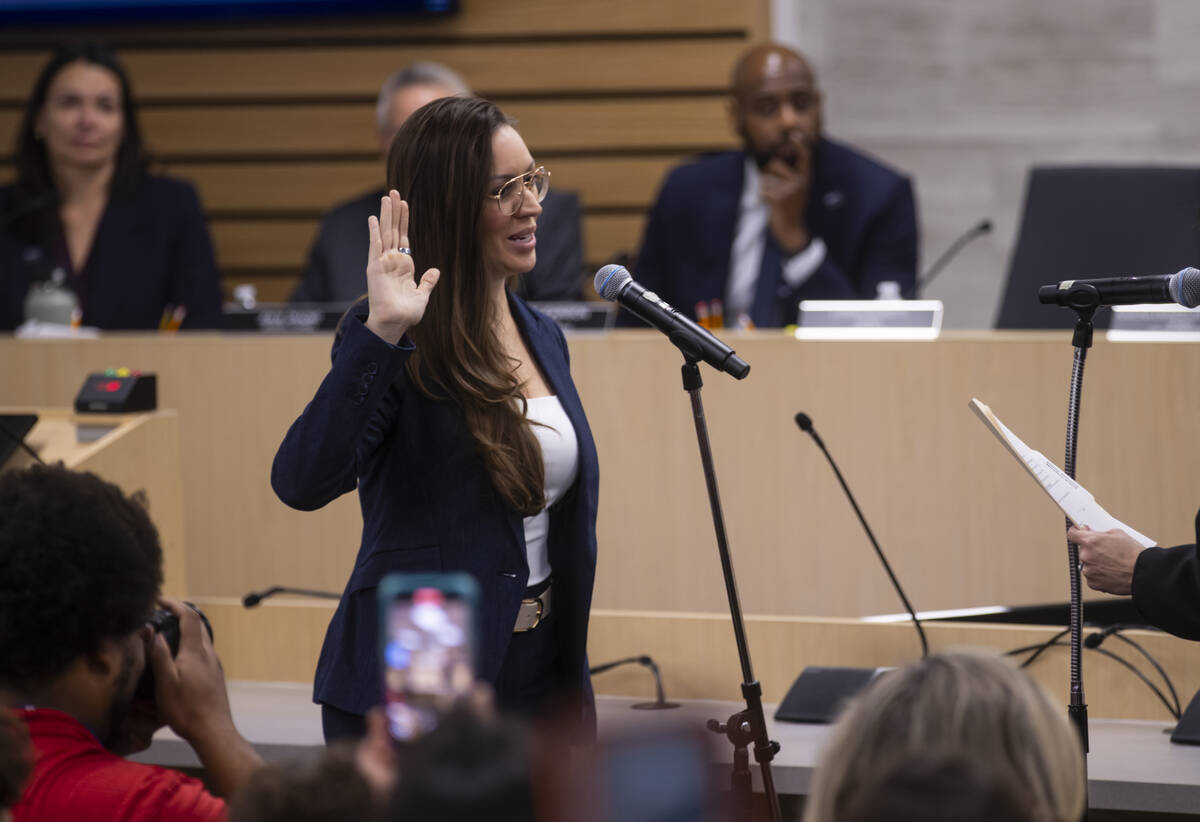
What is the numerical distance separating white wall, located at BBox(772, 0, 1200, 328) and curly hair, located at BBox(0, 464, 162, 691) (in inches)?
154

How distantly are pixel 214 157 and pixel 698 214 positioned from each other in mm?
2224

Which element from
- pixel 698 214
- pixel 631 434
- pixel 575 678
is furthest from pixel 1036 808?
pixel 698 214

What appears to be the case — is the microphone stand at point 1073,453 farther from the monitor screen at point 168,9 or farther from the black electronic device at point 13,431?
the monitor screen at point 168,9

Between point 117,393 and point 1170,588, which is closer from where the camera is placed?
point 1170,588

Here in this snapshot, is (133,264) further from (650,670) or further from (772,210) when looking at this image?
(650,670)

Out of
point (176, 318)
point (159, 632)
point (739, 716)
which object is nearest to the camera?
point (159, 632)

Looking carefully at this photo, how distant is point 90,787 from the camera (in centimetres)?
110

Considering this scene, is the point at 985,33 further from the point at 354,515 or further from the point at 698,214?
the point at 354,515

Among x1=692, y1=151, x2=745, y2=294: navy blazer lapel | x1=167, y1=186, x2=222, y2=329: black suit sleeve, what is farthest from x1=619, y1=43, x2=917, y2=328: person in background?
x1=167, y1=186, x2=222, y2=329: black suit sleeve

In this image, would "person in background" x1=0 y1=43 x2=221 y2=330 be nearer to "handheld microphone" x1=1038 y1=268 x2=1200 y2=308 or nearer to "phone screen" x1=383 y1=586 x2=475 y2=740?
"handheld microphone" x1=1038 y1=268 x2=1200 y2=308

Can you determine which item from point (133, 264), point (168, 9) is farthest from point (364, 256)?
point (168, 9)

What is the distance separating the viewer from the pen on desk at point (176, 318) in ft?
11.1

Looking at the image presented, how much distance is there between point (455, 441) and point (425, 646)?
0.99m

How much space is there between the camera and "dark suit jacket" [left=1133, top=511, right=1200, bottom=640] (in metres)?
1.58
